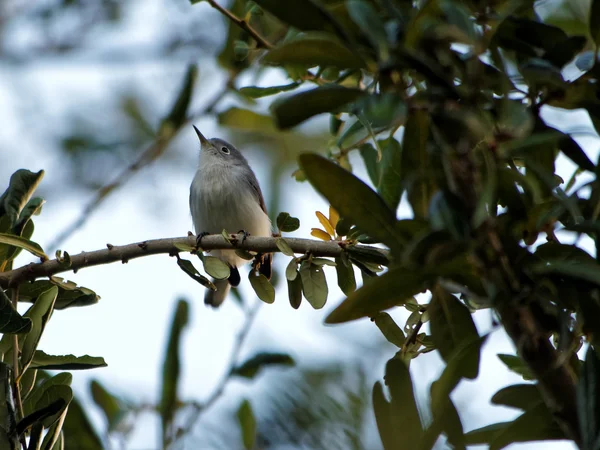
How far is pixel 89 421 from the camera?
2369 mm

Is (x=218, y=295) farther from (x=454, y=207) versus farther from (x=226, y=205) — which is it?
(x=454, y=207)

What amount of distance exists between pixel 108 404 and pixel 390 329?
107cm

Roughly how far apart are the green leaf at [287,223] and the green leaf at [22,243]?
2.56ft

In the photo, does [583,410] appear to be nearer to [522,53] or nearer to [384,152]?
[522,53]

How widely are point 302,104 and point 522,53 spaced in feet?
1.56

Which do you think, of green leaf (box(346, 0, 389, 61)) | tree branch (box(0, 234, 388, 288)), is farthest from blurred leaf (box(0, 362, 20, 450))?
green leaf (box(346, 0, 389, 61))

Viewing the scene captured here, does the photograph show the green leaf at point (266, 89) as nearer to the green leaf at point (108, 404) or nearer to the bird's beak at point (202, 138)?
the green leaf at point (108, 404)

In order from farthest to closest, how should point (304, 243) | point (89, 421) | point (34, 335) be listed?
point (89, 421)
point (304, 243)
point (34, 335)

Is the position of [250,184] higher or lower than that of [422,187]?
higher

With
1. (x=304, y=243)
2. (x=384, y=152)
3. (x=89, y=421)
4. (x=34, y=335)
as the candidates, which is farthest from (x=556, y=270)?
(x=89, y=421)

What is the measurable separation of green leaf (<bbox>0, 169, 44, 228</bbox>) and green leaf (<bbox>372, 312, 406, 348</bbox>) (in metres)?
1.13

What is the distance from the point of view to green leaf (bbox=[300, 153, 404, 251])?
1249 mm

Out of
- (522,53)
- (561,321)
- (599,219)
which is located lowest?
(561,321)

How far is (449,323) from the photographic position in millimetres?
1449
